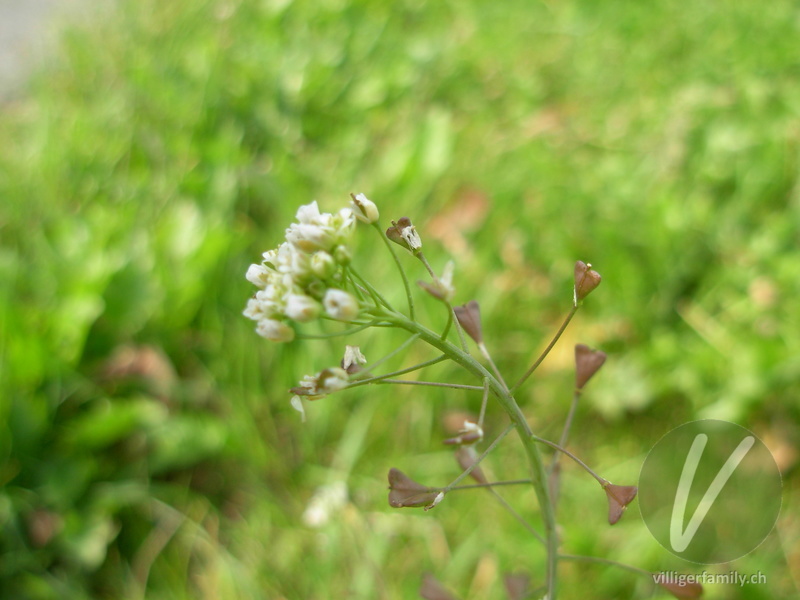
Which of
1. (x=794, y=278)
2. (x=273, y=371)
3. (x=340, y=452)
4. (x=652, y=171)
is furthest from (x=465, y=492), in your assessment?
(x=652, y=171)

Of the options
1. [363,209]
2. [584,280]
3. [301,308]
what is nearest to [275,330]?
[301,308]

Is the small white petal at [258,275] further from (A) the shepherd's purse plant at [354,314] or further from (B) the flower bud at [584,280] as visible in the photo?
(B) the flower bud at [584,280]

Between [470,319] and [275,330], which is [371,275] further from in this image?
[275,330]

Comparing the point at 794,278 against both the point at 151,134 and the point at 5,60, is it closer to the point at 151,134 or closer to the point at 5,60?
the point at 151,134

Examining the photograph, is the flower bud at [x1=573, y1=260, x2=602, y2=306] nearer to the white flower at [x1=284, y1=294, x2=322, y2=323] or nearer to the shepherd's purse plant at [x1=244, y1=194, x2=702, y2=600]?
the shepherd's purse plant at [x1=244, y1=194, x2=702, y2=600]

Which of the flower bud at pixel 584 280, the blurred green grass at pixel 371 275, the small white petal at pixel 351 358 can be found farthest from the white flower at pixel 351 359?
the blurred green grass at pixel 371 275
